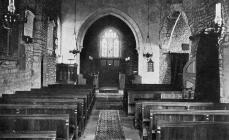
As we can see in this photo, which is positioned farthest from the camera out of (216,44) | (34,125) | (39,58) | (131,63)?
(131,63)

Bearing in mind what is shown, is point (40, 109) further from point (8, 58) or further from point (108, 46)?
point (108, 46)

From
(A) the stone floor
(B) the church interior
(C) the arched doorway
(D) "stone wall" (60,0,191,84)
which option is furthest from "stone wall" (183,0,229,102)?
(C) the arched doorway

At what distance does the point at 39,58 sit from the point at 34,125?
692 centimetres

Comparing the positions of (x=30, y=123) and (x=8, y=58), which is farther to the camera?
(x=8, y=58)

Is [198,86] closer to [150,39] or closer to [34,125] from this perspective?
[34,125]

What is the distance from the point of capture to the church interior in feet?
13.6

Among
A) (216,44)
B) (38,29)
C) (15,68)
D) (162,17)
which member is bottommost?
(15,68)

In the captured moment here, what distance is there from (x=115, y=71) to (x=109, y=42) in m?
2.17

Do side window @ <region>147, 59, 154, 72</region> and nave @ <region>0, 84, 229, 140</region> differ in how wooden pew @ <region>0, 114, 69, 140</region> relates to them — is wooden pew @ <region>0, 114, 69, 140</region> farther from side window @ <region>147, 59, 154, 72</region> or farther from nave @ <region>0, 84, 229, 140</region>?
side window @ <region>147, 59, 154, 72</region>

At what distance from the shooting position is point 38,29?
10633mm

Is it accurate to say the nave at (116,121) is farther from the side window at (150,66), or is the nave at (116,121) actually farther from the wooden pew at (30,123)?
the side window at (150,66)

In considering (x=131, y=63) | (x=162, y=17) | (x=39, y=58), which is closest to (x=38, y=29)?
(x=39, y=58)

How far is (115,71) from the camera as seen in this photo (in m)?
19.8

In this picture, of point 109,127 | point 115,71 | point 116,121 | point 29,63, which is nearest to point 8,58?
point 29,63
